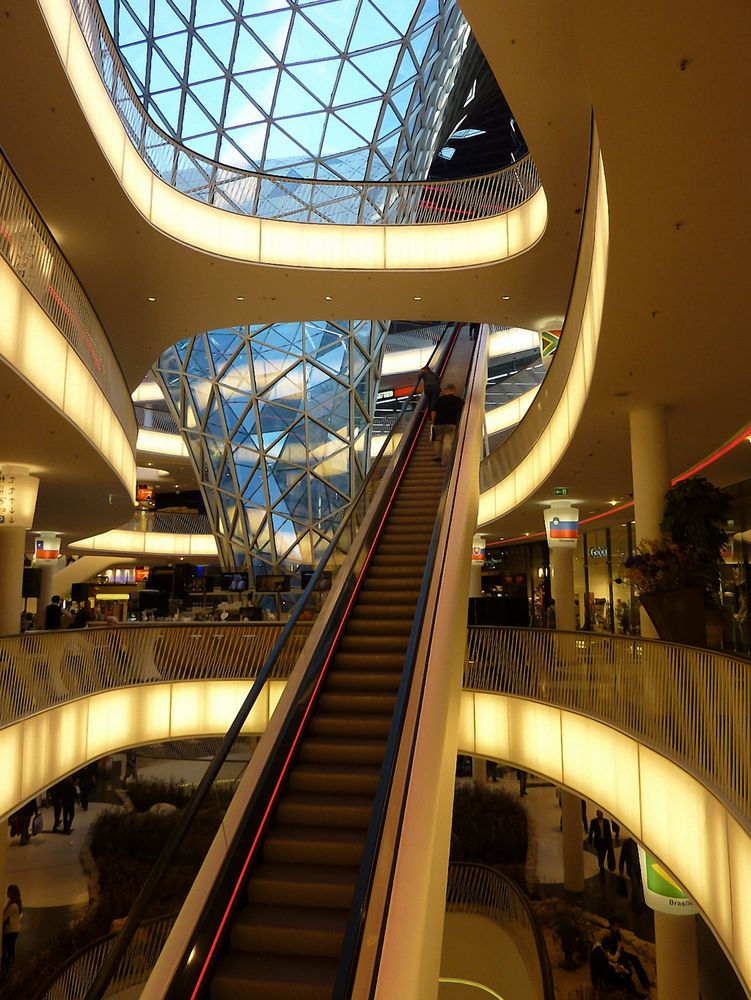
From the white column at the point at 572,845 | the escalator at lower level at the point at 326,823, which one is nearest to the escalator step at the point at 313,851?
the escalator at lower level at the point at 326,823

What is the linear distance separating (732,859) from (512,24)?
445 inches

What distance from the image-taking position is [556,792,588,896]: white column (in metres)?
22.3

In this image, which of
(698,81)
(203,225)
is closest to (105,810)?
(203,225)

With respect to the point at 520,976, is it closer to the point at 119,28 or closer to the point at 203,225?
the point at 203,225

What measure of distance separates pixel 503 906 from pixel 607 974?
168 inches

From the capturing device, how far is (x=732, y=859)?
7.28m

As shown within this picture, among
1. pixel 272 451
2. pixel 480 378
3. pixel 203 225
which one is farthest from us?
pixel 272 451

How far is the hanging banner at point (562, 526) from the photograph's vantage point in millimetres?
23672

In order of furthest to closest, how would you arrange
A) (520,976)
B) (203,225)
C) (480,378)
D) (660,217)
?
(480,378), (520,976), (203,225), (660,217)

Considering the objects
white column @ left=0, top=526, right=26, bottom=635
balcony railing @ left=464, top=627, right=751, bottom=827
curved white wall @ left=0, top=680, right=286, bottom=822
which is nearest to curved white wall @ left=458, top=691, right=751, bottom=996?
balcony railing @ left=464, top=627, right=751, bottom=827

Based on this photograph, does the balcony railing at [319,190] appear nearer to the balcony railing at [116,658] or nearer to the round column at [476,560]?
the balcony railing at [116,658]

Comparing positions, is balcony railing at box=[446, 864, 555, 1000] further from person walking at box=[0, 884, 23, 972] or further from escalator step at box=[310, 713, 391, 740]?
escalator step at box=[310, 713, 391, 740]

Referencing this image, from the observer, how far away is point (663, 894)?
12609mm

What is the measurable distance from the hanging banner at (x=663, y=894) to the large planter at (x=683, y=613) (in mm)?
3615
